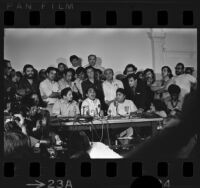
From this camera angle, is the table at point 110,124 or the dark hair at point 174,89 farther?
the dark hair at point 174,89

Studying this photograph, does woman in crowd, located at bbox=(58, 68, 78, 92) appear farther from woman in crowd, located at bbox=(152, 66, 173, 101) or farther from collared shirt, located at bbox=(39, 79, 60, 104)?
woman in crowd, located at bbox=(152, 66, 173, 101)

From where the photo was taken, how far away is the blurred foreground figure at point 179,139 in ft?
13.5

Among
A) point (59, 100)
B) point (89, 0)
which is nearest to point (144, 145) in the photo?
point (59, 100)

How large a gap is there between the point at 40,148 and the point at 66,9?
3.99 ft

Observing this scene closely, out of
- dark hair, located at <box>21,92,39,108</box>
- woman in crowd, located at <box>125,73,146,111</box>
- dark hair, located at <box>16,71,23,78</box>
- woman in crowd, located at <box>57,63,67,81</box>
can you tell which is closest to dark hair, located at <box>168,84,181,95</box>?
woman in crowd, located at <box>125,73,146,111</box>

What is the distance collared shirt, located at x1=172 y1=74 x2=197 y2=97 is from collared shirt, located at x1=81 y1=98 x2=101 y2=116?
0.71 meters

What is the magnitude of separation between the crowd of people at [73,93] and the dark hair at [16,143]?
0.01m

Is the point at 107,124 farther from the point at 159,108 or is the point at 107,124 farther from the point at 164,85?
the point at 164,85

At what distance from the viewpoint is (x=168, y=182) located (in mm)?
4043

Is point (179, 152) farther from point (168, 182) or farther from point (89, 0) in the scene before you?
point (89, 0)

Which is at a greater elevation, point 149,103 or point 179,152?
point 149,103

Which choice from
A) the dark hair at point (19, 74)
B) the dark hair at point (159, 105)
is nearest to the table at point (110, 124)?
the dark hair at point (159, 105)

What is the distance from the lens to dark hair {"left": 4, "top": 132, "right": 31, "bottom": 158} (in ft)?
13.6

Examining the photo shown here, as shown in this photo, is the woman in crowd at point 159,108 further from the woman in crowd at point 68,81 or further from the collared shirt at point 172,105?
the woman in crowd at point 68,81
